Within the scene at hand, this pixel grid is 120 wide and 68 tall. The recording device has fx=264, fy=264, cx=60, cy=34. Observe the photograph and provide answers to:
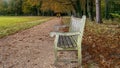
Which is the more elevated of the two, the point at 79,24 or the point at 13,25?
the point at 79,24

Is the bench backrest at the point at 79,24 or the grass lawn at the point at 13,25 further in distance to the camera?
the grass lawn at the point at 13,25

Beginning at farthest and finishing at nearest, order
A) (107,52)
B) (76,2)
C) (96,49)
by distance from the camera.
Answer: (76,2) < (96,49) < (107,52)

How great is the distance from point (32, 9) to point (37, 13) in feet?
8.37

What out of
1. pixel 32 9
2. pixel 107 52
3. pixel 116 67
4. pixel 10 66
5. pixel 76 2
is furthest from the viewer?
pixel 32 9

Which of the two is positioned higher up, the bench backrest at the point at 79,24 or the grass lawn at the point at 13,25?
Result: the bench backrest at the point at 79,24

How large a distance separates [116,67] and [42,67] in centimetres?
176

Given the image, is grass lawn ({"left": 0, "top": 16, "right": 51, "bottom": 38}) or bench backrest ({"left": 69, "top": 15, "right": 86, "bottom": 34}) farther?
grass lawn ({"left": 0, "top": 16, "right": 51, "bottom": 38})

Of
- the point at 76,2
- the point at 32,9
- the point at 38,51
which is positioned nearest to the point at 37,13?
the point at 32,9

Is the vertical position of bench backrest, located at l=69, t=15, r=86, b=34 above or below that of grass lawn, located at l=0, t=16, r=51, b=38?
above

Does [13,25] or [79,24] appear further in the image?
[13,25]

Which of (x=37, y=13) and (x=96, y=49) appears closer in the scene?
(x=96, y=49)

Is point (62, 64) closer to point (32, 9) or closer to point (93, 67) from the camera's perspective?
point (93, 67)

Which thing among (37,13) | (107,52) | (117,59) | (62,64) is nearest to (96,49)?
(107,52)

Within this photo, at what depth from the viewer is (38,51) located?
8.79 meters
